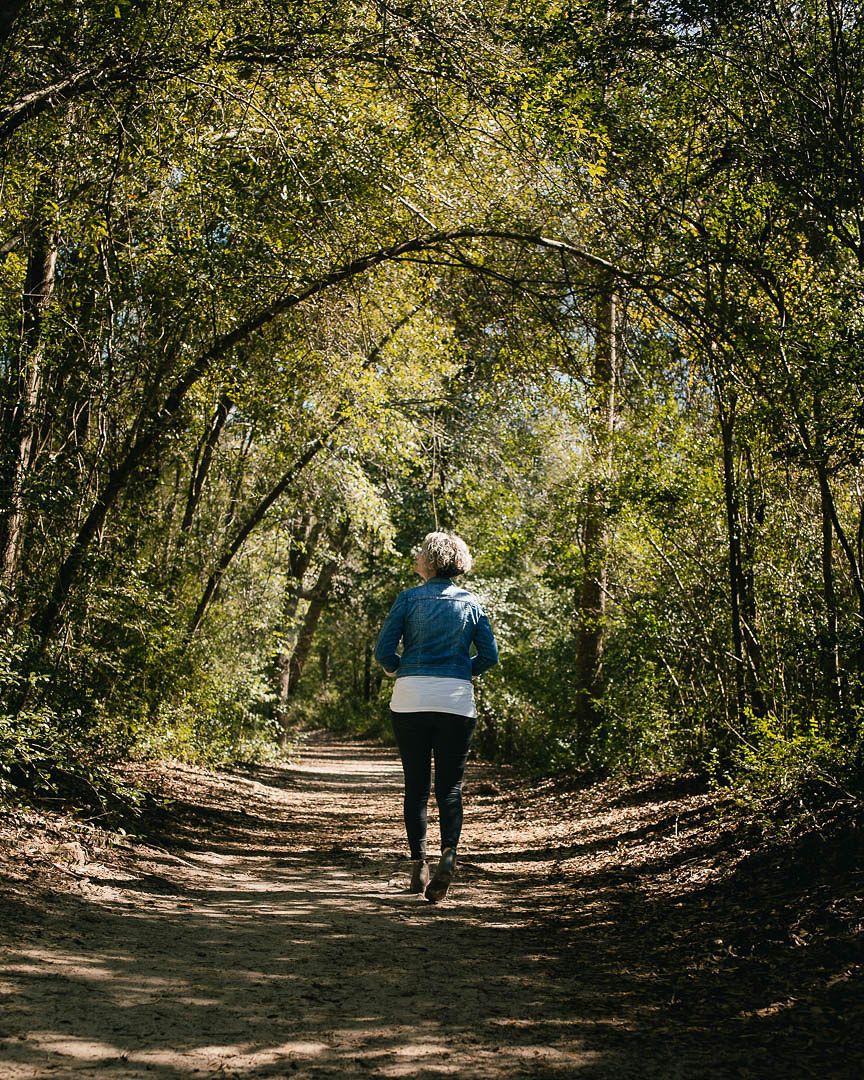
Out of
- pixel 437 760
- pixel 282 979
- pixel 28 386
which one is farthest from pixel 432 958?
pixel 28 386

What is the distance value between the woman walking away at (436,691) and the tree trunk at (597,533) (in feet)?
9.76

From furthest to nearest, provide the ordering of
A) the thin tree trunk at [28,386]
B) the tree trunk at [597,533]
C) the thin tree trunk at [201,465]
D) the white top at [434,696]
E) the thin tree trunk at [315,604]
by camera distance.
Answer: the thin tree trunk at [315,604]
the thin tree trunk at [201,465]
the tree trunk at [597,533]
the thin tree trunk at [28,386]
the white top at [434,696]

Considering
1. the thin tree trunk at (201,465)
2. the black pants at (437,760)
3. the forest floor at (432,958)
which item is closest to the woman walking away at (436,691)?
the black pants at (437,760)

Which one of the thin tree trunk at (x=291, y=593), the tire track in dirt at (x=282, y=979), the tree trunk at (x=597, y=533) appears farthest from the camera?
the thin tree trunk at (x=291, y=593)

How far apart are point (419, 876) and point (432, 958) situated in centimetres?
146

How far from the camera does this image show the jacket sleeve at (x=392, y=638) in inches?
226

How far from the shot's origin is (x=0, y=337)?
Result: 247 inches

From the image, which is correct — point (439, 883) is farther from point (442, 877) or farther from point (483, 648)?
point (483, 648)

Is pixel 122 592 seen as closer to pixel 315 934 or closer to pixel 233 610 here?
pixel 315 934

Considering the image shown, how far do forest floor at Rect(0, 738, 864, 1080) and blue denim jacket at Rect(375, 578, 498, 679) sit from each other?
4.88 feet

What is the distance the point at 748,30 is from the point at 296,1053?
618 cm

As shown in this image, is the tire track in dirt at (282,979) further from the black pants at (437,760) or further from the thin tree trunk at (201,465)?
the thin tree trunk at (201,465)

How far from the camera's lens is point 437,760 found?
5.61 m

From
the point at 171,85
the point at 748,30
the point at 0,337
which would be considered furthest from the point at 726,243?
the point at 0,337
